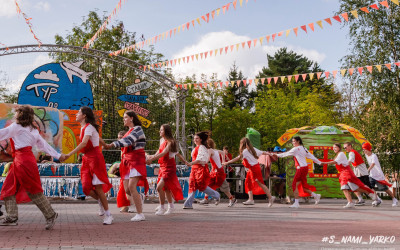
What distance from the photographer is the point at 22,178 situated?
7.46 metres

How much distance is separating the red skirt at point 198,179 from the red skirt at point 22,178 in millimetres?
5864

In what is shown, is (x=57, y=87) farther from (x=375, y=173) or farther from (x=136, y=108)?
(x=375, y=173)

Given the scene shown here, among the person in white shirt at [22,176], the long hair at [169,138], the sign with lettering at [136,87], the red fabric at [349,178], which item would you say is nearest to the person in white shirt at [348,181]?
the red fabric at [349,178]

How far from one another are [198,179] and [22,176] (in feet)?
19.9

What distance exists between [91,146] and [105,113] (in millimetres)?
25925

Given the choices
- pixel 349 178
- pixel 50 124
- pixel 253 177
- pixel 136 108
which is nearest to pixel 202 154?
pixel 253 177

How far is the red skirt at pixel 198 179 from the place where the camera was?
12945 millimetres

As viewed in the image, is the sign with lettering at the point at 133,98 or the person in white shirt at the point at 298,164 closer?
the person in white shirt at the point at 298,164

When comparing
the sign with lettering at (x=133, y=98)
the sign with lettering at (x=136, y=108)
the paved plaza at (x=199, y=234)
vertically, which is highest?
the sign with lettering at (x=133, y=98)

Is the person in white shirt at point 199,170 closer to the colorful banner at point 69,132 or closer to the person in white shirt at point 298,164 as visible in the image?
the person in white shirt at point 298,164

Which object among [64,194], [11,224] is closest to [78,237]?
[11,224]

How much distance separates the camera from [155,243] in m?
6.11

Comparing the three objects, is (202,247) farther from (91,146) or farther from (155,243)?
(91,146)

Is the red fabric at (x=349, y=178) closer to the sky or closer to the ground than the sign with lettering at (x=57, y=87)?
closer to the ground
